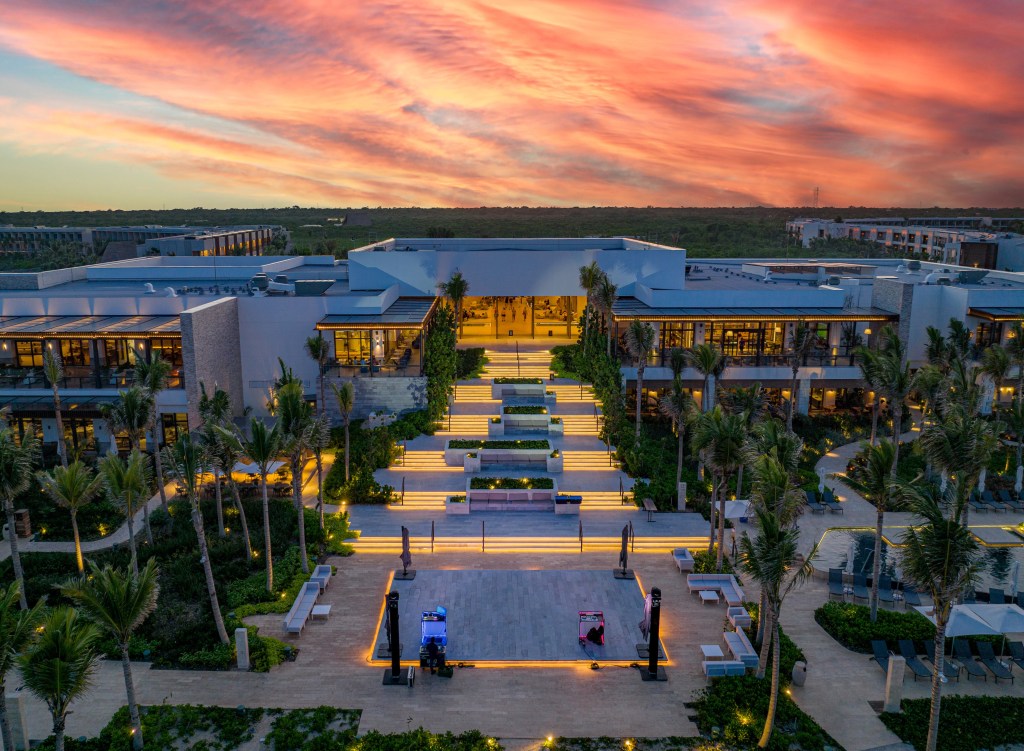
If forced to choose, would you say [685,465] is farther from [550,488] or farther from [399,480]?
[399,480]

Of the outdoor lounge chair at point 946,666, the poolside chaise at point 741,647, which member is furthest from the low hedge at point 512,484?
the outdoor lounge chair at point 946,666

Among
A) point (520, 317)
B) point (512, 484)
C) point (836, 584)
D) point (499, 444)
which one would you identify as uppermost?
point (520, 317)

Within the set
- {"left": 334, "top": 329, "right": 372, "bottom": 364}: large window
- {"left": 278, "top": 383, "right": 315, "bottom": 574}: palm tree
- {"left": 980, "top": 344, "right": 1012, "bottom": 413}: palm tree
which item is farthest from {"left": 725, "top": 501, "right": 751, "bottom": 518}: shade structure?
{"left": 334, "top": 329, "right": 372, "bottom": 364}: large window

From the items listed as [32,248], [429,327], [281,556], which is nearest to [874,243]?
[429,327]

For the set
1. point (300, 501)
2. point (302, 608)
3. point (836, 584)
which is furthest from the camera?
point (300, 501)

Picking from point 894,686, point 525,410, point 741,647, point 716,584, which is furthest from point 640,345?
point 894,686

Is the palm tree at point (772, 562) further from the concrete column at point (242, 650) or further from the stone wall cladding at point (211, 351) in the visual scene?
the stone wall cladding at point (211, 351)

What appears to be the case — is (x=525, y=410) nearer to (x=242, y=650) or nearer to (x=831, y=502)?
(x=831, y=502)
